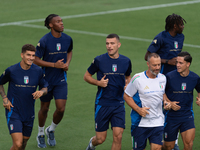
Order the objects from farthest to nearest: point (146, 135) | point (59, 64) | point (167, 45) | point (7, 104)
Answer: point (167, 45) → point (59, 64) → point (7, 104) → point (146, 135)

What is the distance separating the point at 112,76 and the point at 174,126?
1.54 m

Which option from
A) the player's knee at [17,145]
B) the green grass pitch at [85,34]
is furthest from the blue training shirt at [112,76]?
the player's knee at [17,145]

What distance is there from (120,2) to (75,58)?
1214 cm

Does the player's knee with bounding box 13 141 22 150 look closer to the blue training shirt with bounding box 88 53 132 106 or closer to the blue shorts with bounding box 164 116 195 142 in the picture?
the blue training shirt with bounding box 88 53 132 106

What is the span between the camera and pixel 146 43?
19.9 m

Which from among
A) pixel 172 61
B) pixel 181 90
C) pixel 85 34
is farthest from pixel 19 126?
pixel 85 34

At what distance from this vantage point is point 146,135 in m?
8.16

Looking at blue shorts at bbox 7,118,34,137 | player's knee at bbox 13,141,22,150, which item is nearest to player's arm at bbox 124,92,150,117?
blue shorts at bbox 7,118,34,137

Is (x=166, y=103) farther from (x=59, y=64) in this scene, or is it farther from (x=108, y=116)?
(x=59, y=64)

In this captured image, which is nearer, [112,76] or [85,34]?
[112,76]

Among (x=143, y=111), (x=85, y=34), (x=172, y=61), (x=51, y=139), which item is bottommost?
(x=51, y=139)

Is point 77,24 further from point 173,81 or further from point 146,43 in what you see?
point 173,81

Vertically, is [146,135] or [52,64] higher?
[52,64]

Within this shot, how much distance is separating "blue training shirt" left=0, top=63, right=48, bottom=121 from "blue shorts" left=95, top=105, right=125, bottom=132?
1.36 m
